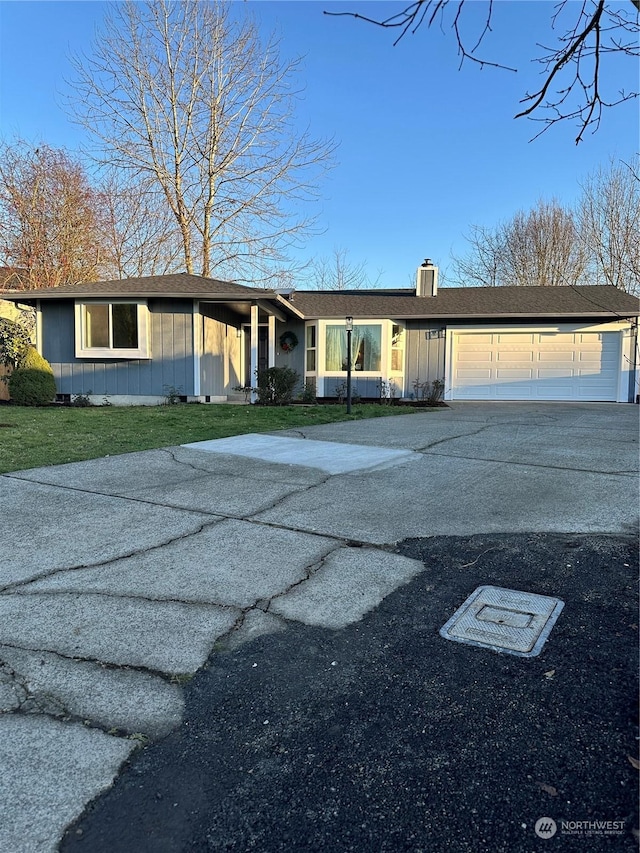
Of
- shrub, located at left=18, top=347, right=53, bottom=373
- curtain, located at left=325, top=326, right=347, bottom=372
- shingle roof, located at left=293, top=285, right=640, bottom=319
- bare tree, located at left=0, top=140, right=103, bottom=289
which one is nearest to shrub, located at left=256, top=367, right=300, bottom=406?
curtain, located at left=325, top=326, right=347, bottom=372

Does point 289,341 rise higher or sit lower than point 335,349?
higher

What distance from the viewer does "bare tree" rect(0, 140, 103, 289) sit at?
20516mm

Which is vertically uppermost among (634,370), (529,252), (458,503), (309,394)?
(529,252)

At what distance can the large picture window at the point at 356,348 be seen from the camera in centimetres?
1523

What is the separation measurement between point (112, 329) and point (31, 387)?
2.35 metres

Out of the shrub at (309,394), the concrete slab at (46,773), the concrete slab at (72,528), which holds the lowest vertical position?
the concrete slab at (46,773)

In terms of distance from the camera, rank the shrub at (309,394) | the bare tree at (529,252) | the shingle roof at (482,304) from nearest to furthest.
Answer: the shrub at (309,394)
the shingle roof at (482,304)
the bare tree at (529,252)

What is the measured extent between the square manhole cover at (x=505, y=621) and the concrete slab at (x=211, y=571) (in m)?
0.94

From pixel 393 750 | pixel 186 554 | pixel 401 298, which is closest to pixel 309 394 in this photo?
pixel 401 298

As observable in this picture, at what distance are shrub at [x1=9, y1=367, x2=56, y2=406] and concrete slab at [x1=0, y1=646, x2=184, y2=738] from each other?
11967 millimetres

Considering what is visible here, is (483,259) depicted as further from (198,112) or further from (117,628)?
(117,628)

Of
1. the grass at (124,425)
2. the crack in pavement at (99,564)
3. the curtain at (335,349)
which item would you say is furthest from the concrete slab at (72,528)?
the curtain at (335,349)

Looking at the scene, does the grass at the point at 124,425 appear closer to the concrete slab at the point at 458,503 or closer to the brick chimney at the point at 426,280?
the concrete slab at the point at 458,503

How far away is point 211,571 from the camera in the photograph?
3141 millimetres
